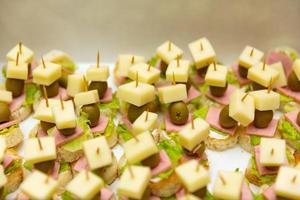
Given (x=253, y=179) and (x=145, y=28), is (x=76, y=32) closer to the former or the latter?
(x=145, y=28)

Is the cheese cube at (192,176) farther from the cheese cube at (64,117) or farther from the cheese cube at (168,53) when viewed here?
the cheese cube at (168,53)

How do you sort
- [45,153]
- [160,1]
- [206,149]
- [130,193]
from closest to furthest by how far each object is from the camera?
[130,193]
[45,153]
[206,149]
[160,1]

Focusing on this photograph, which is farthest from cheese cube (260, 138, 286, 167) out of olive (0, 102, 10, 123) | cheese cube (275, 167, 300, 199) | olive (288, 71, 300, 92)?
olive (0, 102, 10, 123)

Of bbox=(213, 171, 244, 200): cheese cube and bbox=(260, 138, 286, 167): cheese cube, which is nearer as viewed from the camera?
bbox=(213, 171, 244, 200): cheese cube

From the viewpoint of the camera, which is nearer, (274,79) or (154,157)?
(154,157)

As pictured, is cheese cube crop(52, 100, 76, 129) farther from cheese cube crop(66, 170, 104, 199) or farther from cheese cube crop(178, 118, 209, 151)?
cheese cube crop(178, 118, 209, 151)

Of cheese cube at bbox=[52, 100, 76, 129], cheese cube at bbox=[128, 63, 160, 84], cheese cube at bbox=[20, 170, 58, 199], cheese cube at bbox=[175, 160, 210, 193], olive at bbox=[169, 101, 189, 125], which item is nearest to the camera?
cheese cube at bbox=[20, 170, 58, 199]

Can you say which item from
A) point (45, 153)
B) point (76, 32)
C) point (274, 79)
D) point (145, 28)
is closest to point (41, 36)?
point (76, 32)
